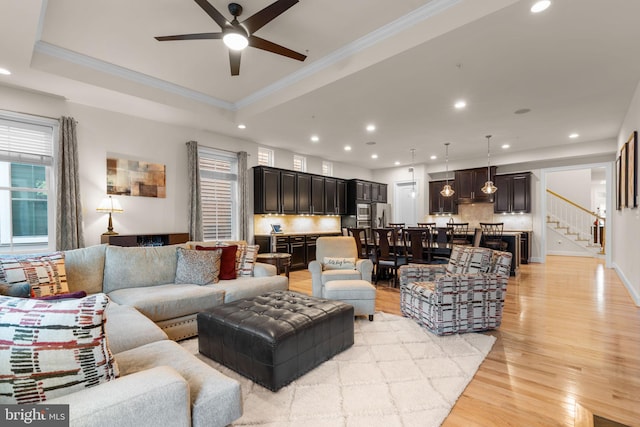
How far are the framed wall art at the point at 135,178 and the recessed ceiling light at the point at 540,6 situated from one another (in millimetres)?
5731

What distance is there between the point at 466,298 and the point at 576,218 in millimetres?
9703

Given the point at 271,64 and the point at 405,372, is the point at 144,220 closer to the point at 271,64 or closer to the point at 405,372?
the point at 271,64

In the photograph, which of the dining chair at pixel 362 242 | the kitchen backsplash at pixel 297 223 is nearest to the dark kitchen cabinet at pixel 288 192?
the kitchen backsplash at pixel 297 223

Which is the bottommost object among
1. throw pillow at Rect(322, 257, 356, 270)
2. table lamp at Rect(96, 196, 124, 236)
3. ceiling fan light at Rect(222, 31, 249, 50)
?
throw pillow at Rect(322, 257, 356, 270)

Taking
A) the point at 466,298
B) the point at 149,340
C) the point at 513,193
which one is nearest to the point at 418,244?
the point at 466,298

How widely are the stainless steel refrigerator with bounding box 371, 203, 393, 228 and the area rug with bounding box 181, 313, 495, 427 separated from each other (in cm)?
692

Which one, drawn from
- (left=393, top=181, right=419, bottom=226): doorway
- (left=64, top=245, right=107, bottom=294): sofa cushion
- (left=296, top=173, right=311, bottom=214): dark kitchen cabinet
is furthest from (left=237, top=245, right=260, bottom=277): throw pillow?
(left=393, top=181, right=419, bottom=226): doorway

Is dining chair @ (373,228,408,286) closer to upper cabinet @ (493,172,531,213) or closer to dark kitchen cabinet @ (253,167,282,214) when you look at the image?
dark kitchen cabinet @ (253,167,282,214)

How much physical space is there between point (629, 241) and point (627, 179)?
3.26ft

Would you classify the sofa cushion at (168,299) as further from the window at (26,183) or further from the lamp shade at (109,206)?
the window at (26,183)

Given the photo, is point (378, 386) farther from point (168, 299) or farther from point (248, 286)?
point (168, 299)

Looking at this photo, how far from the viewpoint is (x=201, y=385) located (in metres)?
1.38

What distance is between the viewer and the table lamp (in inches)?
181

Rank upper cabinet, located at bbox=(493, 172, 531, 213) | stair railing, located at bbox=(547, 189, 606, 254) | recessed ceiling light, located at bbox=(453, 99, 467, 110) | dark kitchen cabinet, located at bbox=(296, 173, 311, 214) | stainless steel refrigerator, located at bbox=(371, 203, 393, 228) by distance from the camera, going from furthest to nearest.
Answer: stainless steel refrigerator, located at bbox=(371, 203, 393, 228) < stair railing, located at bbox=(547, 189, 606, 254) < upper cabinet, located at bbox=(493, 172, 531, 213) < dark kitchen cabinet, located at bbox=(296, 173, 311, 214) < recessed ceiling light, located at bbox=(453, 99, 467, 110)
